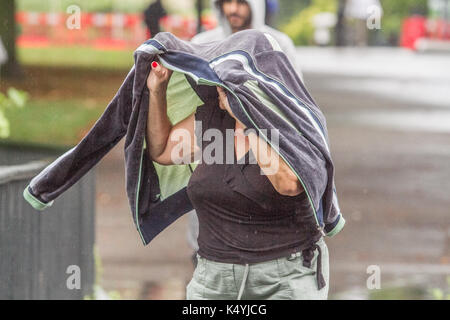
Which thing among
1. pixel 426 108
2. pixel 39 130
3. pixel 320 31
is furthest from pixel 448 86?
pixel 320 31

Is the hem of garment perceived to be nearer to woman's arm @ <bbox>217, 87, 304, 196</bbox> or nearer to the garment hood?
woman's arm @ <bbox>217, 87, 304, 196</bbox>

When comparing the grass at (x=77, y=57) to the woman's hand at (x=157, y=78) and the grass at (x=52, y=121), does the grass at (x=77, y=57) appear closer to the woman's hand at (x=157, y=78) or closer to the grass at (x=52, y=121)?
the grass at (x=52, y=121)

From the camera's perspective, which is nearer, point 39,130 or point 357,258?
point 357,258

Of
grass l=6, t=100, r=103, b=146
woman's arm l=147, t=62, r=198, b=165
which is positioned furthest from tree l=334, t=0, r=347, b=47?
woman's arm l=147, t=62, r=198, b=165

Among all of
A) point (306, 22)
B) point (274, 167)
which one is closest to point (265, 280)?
point (274, 167)

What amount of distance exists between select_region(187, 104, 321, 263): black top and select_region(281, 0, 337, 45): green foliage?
33.2 metres

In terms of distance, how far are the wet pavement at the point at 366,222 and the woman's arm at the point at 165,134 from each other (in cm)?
282

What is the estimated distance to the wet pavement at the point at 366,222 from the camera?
6.88 m

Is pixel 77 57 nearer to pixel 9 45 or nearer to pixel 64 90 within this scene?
pixel 64 90

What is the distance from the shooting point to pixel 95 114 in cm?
1670

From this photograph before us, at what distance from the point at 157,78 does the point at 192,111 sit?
279 millimetres

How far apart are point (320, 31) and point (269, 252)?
34.4 metres

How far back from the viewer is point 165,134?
353cm
